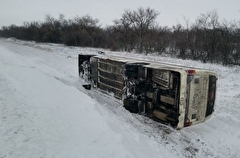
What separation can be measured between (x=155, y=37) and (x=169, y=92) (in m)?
29.6

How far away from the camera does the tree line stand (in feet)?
71.0

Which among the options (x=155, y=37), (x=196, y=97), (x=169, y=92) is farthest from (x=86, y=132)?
(x=155, y=37)

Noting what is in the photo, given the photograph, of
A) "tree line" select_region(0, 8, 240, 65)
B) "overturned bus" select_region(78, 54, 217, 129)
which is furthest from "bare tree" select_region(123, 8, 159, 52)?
"overturned bus" select_region(78, 54, 217, 129)

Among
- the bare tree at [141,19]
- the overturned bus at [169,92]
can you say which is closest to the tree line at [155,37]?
the bare tree at [141,19]

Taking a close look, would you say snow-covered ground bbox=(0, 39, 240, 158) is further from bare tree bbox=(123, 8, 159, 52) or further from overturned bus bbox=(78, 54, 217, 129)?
bare tree bbox=(123, 8, 159, 52)

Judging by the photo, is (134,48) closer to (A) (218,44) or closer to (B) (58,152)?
(A) (218,44)

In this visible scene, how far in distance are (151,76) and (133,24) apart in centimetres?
3448

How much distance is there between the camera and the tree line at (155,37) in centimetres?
2164

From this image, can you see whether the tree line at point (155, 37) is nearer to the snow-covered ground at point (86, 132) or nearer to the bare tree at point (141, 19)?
the bare tree at point (141, 19)

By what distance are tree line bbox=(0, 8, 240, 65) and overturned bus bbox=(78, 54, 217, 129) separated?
697 inches

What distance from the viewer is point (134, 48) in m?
38.2

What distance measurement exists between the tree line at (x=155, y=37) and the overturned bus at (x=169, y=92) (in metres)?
17.7

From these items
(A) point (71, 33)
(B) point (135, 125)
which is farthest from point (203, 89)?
(A) point (71, 33)

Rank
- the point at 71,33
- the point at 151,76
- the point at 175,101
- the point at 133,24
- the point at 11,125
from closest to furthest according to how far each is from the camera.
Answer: the point at 11,125
the point at 175,101
the point at 151,76
the point at 133,24
the point at 71,33
